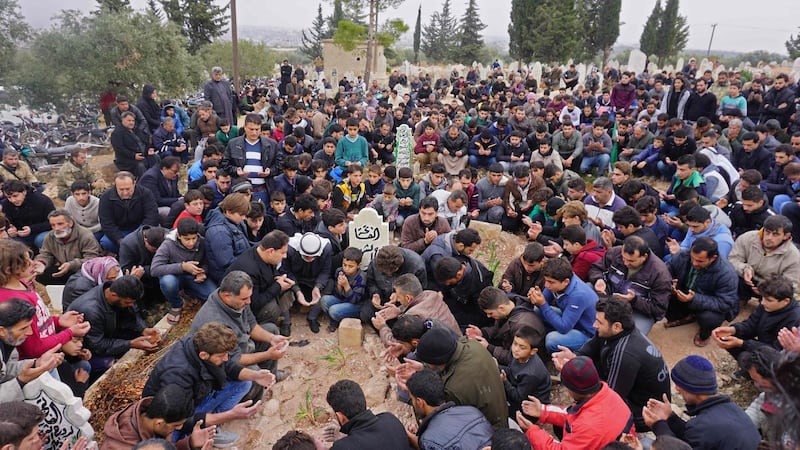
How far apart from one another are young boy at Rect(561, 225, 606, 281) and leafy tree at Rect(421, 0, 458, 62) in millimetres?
52092

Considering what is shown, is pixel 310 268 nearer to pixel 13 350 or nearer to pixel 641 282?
pixel 13 350

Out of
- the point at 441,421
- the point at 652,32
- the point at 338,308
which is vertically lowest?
the point at 338,308

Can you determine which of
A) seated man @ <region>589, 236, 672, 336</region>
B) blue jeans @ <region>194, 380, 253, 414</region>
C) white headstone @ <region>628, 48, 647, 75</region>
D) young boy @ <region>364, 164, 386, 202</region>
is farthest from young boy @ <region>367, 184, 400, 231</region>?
white headstone @ <region>628, 48, 647, 75</region>

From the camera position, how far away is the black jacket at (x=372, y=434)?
8.98ft

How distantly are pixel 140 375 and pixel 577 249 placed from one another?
4.55 meters

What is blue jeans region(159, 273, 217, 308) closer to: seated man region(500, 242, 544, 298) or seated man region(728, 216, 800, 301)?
seated man region(500, 242, 544, 298)

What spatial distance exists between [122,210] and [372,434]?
4.86 metres

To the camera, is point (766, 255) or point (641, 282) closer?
point (641, 282)

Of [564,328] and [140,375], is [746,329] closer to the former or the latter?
[564,328]

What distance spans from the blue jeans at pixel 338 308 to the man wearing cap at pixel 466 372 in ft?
6.13

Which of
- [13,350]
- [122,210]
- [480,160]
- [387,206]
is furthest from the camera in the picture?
[480,160]

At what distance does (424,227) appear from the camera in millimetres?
5969

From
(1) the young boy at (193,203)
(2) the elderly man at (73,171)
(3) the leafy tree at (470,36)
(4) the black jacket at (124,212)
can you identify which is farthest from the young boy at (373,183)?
(3) the leafy tree at (470,36)

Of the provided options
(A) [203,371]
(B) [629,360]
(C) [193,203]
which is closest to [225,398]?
(A) [203,371]
